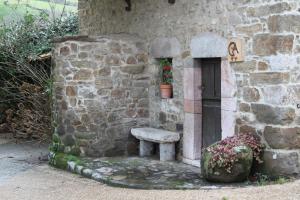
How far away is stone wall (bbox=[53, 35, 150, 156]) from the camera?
863 centimetres

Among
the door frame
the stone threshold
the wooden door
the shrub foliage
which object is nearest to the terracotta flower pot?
the door frame

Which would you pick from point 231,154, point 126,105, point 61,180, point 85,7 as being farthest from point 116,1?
point 231,154

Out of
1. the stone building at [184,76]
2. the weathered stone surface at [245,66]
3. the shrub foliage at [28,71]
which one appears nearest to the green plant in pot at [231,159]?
the stone building at [184,76]

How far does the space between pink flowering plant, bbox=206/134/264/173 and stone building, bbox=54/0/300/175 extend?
0.15 m

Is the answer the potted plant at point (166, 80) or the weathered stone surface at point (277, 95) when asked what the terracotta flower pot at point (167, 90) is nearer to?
the potted plant at point (166, 80)

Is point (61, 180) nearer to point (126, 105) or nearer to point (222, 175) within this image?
point (126, 105)

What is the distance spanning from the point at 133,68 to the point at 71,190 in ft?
9.42

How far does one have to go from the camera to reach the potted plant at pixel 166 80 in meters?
8.69

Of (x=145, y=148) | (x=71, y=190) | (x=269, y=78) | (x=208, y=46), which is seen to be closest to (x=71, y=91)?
(x=145, y=148)

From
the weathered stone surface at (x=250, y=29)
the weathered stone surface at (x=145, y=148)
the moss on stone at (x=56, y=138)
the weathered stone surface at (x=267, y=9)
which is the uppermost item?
the weathered stone surface at (x=267, y=9)

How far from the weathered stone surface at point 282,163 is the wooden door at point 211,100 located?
1221 millimetres

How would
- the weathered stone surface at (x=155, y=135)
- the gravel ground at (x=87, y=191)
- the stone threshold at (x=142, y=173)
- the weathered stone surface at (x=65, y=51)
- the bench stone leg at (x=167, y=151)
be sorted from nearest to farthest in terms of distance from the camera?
1. the gravel ground at (x=87, y=191)
2. the stone threshold at (x=142, y=173)
3. the weathered stone surface at (x=155, y=135)
4. the bench stone leg at (x=167, y=151)
5. the weathered stone surface at (x=65, y=51)

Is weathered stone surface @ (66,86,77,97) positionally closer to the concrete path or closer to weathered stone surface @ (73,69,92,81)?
weathered stone surface @ (73,69,92,81)

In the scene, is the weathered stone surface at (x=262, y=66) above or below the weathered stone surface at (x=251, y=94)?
above
